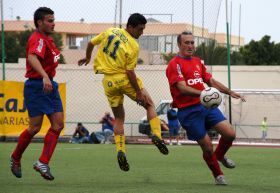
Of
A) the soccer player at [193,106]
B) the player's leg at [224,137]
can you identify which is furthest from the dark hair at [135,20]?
the player's leg at [224,137]

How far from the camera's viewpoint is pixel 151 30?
27.5 meters

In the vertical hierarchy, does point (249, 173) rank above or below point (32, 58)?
below

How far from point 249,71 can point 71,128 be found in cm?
1328

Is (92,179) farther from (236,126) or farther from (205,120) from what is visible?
(236,126)

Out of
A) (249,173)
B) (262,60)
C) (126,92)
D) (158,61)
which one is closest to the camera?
(126,92)

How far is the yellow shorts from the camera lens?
37.0 ft

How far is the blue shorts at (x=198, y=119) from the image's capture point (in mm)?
11055

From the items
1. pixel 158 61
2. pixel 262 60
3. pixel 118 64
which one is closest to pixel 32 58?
pixel 118 64

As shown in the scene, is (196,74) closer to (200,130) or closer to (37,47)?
(200,130)

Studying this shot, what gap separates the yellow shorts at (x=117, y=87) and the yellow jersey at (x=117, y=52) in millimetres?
86

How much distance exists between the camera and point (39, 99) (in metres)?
10.9

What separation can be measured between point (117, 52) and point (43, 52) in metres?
1.04

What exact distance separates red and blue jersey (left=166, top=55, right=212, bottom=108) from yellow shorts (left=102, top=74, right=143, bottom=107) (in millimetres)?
501

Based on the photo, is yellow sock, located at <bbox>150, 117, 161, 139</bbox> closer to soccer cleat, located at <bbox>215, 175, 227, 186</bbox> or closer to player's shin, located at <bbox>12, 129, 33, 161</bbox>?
soccer cleat, located at <bbox>215, 175, 227, 186</bbox>
